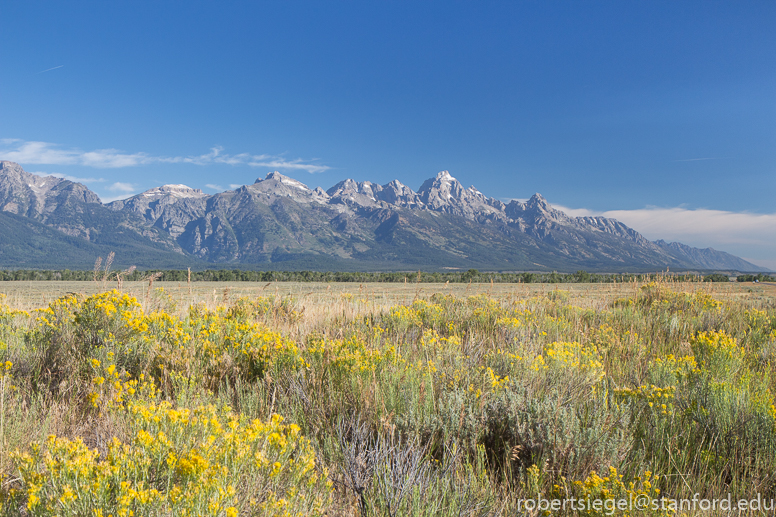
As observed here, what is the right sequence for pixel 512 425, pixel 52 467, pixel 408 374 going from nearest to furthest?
pixel 52 467, pixel 512 425, pixel 408 374

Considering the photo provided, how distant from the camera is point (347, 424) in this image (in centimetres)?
327

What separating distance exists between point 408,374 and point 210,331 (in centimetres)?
272

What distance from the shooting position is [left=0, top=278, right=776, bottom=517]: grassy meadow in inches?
73.3

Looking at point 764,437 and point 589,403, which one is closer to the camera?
point 764,437

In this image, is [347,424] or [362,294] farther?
[362,294]

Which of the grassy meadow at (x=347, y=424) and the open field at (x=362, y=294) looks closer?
the grassy meadow at (x=347, y=424)

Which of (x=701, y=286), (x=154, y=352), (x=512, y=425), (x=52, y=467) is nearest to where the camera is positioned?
(x=52, y=467)

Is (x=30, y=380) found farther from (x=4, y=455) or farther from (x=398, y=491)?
(x=398, y=491)

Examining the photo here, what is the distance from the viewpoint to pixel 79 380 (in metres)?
3.72

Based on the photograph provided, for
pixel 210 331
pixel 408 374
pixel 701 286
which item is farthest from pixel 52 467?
pixel 701 286

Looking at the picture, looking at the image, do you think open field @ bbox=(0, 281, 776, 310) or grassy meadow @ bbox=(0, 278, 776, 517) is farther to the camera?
open field @ bbox=(0, 281, 776, 310)

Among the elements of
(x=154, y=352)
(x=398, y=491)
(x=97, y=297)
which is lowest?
(x=398, y=491)

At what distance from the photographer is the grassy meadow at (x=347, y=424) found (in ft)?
6.11

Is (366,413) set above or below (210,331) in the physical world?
below
